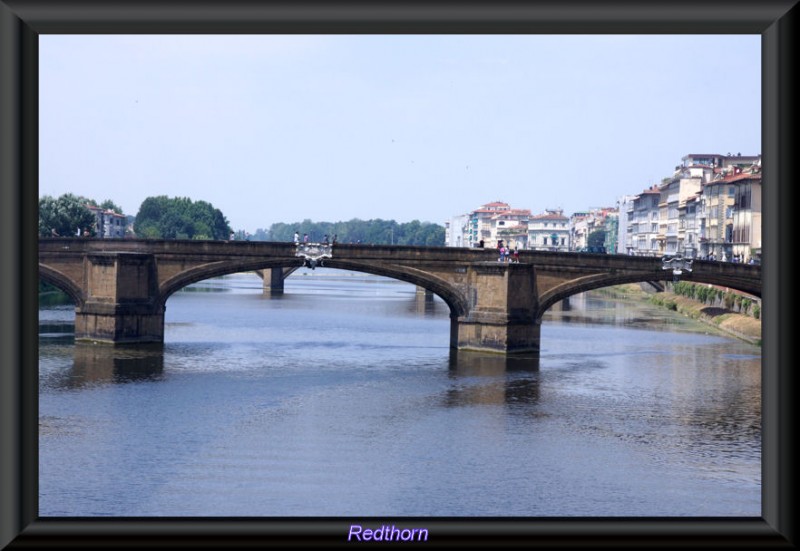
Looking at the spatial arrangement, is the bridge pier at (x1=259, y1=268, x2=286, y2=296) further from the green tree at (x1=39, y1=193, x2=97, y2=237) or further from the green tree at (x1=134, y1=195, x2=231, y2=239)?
the green tree at (x1=134, y1=195, x2=231, y2=239)

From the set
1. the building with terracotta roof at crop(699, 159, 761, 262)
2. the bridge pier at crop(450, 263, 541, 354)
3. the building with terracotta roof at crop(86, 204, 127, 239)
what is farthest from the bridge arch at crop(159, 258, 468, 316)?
the building with terracotta roof at crop(86, 204, 127, 239)

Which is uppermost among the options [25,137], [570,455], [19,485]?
[25,137]

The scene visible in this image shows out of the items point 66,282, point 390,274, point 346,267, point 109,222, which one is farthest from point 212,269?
point 109,222

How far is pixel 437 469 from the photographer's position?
2269cm

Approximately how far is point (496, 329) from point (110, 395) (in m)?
19.1

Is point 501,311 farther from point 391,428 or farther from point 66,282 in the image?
point 66,282

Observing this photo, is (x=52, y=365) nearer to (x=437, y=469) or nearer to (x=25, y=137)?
(x=437, y=469)

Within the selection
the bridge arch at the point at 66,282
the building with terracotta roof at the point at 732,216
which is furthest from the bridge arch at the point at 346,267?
the building with terracotta roof at the point at 732,216

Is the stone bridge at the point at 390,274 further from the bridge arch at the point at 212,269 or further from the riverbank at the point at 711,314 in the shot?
the riverbank at the point at 711,314

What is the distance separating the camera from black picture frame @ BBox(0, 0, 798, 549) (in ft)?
17.2

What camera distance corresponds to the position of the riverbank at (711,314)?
55094 millimetres

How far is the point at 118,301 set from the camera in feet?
150

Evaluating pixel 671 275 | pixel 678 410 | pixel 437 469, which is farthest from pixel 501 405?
pixel 671 275

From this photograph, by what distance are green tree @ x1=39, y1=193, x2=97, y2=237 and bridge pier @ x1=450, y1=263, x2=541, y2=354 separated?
→ 45.9 metres
